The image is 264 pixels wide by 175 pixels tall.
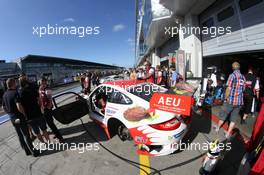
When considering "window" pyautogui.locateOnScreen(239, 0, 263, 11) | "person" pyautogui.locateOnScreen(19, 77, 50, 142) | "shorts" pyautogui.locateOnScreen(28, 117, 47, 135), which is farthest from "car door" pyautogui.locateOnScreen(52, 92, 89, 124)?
"window" pyautogui.locateOnScreen(239, 0, 263, 11)

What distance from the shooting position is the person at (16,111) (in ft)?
11.1

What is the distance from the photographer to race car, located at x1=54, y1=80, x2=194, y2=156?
2902 millimetres

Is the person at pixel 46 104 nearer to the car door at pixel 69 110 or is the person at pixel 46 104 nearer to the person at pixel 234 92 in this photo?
the car door at pixel 69 110

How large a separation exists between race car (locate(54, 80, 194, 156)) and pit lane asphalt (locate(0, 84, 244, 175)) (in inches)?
8.2

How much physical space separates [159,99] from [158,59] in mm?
22650

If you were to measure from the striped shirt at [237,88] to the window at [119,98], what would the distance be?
7.91 ft

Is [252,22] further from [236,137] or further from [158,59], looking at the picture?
[158,59]

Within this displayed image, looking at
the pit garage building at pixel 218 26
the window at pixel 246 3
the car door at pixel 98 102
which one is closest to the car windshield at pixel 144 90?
the car door at pixel 98 102

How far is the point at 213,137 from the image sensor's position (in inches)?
155

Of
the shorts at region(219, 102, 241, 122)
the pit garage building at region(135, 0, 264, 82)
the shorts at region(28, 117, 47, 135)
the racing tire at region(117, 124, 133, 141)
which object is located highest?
the pit garage building at region(135, 0, 264, 82)

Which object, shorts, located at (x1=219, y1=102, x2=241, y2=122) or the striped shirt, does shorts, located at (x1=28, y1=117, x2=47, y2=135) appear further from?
the striped shirt

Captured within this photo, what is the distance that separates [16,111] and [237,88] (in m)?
4.97

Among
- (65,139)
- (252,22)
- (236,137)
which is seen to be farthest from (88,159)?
(252,22)

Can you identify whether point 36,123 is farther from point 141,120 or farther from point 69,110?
point 141,120
